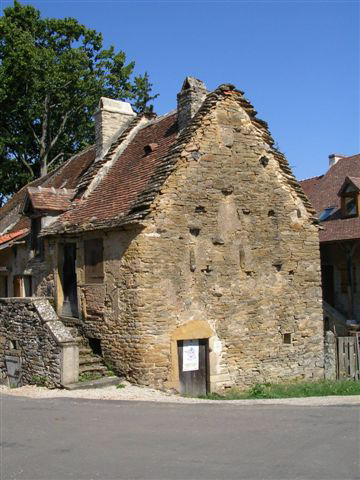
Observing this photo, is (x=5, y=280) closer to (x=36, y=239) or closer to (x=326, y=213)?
(x=36, y=239)

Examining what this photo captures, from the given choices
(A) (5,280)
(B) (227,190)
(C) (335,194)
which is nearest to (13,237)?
(A) (5,280)

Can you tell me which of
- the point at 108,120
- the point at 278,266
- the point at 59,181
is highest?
the point at 108,120

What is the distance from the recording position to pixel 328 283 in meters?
24.2

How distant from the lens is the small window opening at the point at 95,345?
14.2 meters

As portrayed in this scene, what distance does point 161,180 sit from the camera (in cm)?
1340

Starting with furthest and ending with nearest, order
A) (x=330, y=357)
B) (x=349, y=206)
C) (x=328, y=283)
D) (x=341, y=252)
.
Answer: (x=328, y=283), (x=349, y=206), (x=341, y=252), (x=330, y=357)

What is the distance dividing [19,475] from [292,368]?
32.4ft

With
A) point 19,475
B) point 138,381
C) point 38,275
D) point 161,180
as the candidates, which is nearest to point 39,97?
point 38,275

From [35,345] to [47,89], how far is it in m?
17.9

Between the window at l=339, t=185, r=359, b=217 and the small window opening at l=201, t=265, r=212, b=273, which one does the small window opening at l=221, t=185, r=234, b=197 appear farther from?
the window at l=339, t=185, r=359, b=217

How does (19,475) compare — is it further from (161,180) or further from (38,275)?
(38,275)

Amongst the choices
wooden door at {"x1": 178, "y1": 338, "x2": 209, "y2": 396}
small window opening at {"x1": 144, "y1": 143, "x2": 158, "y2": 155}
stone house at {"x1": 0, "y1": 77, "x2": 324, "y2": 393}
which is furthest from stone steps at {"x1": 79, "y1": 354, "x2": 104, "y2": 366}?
small window opening at {"x1": 144, "y1": 143, "x2": 158, "y2": 155}

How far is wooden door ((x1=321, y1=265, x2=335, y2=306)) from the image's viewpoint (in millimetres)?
23906

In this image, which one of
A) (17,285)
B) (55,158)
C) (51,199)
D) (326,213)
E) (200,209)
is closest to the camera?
(200,209)
